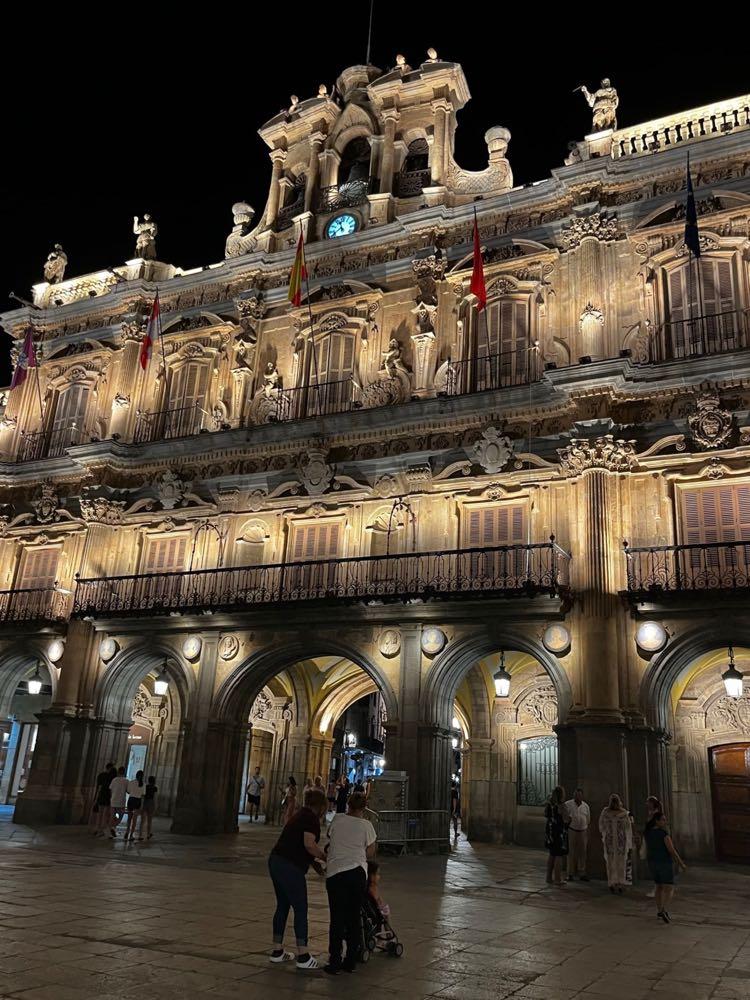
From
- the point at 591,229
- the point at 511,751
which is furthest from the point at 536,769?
the point at 591,229

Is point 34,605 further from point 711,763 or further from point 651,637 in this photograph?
point 711,763

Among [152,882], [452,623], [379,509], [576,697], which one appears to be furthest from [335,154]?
[152,882]

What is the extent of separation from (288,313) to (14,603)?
1162 cm

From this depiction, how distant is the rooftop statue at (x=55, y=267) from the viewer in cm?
3027

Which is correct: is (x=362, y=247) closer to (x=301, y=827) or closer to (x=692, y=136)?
(x=692, y=136)

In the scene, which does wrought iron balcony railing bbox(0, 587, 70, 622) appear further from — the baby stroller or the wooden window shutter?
the baby stroller

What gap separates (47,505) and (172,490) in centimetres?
451

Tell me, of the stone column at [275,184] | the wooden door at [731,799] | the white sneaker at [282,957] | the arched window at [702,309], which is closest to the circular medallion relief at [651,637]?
the wooden door at [731,799]

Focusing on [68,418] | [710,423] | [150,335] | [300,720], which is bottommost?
[300,720]

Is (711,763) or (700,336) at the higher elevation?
(700,336)

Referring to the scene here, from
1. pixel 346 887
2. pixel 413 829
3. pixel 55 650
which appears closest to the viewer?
pixel 346 887

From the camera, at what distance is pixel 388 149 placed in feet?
83.3

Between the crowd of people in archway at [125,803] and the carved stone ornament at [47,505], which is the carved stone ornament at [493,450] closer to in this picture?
the crowd of people in archway at [125,803]

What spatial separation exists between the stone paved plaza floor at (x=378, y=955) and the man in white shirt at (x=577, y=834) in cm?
89
